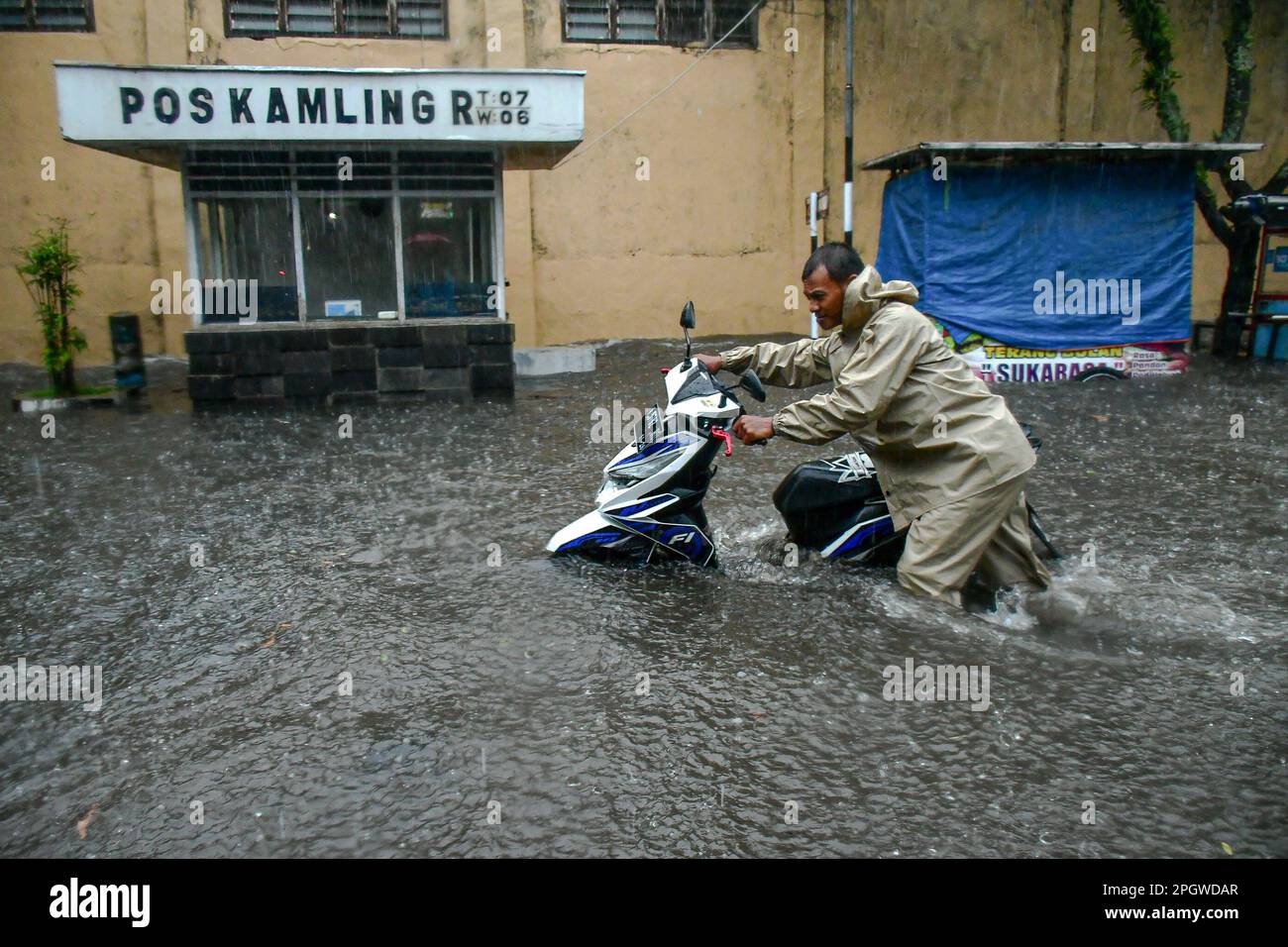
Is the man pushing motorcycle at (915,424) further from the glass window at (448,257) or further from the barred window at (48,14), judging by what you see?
the barred window at (48,14)

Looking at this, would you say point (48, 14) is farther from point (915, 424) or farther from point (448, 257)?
Result: point (915, 424)

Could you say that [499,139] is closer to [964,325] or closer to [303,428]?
[303,428]

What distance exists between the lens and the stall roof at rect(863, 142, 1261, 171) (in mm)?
12062

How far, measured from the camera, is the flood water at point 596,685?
2.97 metres

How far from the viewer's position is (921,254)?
1298 cm

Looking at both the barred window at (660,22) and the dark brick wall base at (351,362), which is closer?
the dark brick wall base at (351,362)

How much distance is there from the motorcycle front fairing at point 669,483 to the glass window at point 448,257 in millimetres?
7676

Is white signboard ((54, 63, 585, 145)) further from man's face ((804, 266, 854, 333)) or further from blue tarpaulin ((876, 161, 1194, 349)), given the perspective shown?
man's face ((804, 266, 854, 333))

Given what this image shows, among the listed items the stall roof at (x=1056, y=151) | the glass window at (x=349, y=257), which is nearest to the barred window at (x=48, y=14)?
the glass window at (x=349, y=257)

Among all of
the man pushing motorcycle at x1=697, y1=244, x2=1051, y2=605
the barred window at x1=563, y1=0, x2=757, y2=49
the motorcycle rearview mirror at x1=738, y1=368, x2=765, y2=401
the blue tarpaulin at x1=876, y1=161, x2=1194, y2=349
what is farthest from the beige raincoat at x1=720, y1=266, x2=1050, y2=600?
the barred window at x1=563, y1=0, x2=757, y2=49

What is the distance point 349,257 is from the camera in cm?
1218

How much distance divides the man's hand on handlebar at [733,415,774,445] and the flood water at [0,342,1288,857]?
2.76ft
